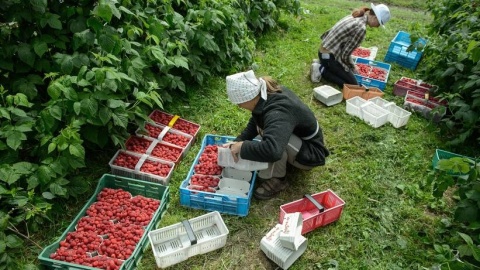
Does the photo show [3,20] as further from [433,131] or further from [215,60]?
[433,131]

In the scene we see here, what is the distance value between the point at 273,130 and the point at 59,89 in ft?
5.89

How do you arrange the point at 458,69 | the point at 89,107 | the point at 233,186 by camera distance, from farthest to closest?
the point at 458,69 → the point at 233,186 → the point at 89,107

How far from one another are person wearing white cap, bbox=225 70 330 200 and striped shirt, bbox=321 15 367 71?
2.23 metres

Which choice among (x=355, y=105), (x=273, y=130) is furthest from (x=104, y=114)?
(x=355, y=105)

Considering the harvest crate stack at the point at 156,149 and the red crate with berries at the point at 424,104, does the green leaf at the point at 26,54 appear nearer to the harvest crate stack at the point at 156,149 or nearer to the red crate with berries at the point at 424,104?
the harvest crate stack at the point at 156,149

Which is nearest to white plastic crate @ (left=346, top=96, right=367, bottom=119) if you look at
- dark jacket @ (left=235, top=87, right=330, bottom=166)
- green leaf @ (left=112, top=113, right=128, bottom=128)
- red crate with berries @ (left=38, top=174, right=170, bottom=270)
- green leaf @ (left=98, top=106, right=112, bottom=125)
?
dark jacket @ (left=235, top=87, right=330, bottom=166)

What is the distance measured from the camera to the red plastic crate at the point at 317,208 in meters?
3.24

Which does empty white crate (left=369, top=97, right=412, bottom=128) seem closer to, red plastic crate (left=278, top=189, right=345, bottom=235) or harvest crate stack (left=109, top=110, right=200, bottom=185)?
red plastic crate (left=278, top=189, right=345, bottom=235)

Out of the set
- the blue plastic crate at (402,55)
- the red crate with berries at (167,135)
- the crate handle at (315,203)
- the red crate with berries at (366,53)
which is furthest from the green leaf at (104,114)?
the blue plastic crate at (402,55)

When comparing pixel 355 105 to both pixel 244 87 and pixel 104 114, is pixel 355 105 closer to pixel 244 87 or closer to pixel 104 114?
pixel 244 87

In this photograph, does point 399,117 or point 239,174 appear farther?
point 399,117

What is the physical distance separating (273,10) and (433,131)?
134 inches

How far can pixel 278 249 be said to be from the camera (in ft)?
9.83

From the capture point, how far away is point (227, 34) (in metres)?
5.03
